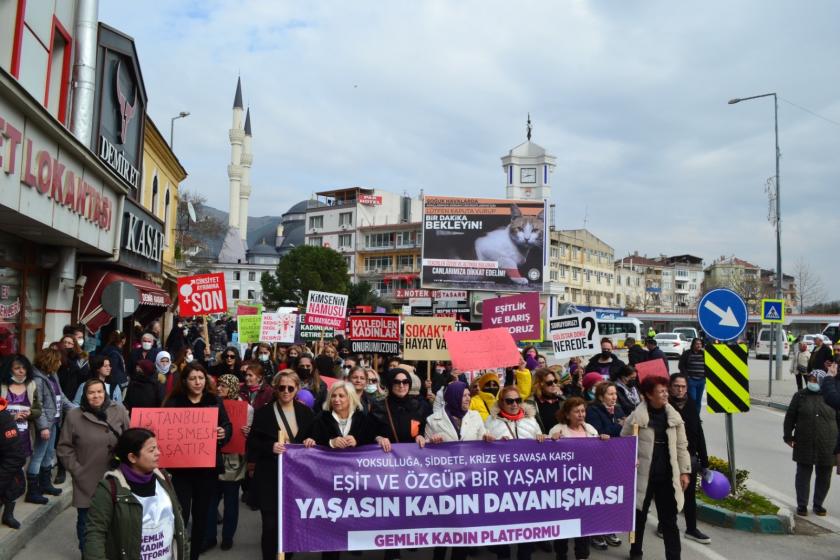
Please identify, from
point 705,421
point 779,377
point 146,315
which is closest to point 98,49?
point 146,315

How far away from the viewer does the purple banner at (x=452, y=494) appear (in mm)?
5312

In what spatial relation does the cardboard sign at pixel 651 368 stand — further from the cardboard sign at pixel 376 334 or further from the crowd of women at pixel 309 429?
the cardboard sign at pixel 376 334

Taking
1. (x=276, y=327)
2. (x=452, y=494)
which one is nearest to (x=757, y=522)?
(x=452, y=494)

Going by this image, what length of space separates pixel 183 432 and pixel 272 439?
746 mm

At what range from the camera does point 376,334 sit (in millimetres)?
14367

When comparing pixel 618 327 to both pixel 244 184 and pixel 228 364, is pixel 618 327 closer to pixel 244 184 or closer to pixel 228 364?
pixel 228 364

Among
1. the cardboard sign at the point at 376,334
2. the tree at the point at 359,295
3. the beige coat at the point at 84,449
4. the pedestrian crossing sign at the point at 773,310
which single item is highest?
the tree at the point at 359,295

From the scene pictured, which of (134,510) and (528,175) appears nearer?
(134,510)

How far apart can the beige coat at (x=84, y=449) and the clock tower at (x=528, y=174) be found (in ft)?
180

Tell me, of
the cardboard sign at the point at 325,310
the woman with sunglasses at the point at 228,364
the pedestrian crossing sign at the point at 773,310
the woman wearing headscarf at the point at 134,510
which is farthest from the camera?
the pedestrian crossing sign at the point at 773,310

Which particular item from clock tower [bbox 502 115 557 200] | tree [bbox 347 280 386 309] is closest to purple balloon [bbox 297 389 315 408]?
tree [bbox 347 280 386 309]

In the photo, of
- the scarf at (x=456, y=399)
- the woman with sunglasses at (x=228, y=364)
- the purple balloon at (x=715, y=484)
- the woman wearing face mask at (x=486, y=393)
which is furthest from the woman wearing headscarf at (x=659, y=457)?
the woman with sunglasses at (x=228, y=364)

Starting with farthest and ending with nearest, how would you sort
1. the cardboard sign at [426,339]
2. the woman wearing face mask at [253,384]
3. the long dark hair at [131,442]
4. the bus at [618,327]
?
the bus at [618,327]
the cardboard sign at [426,339]
the woman wearing face mask at [253,384]
the long dark hair at [131,442]

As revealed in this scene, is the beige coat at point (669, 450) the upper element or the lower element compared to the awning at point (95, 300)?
lower
